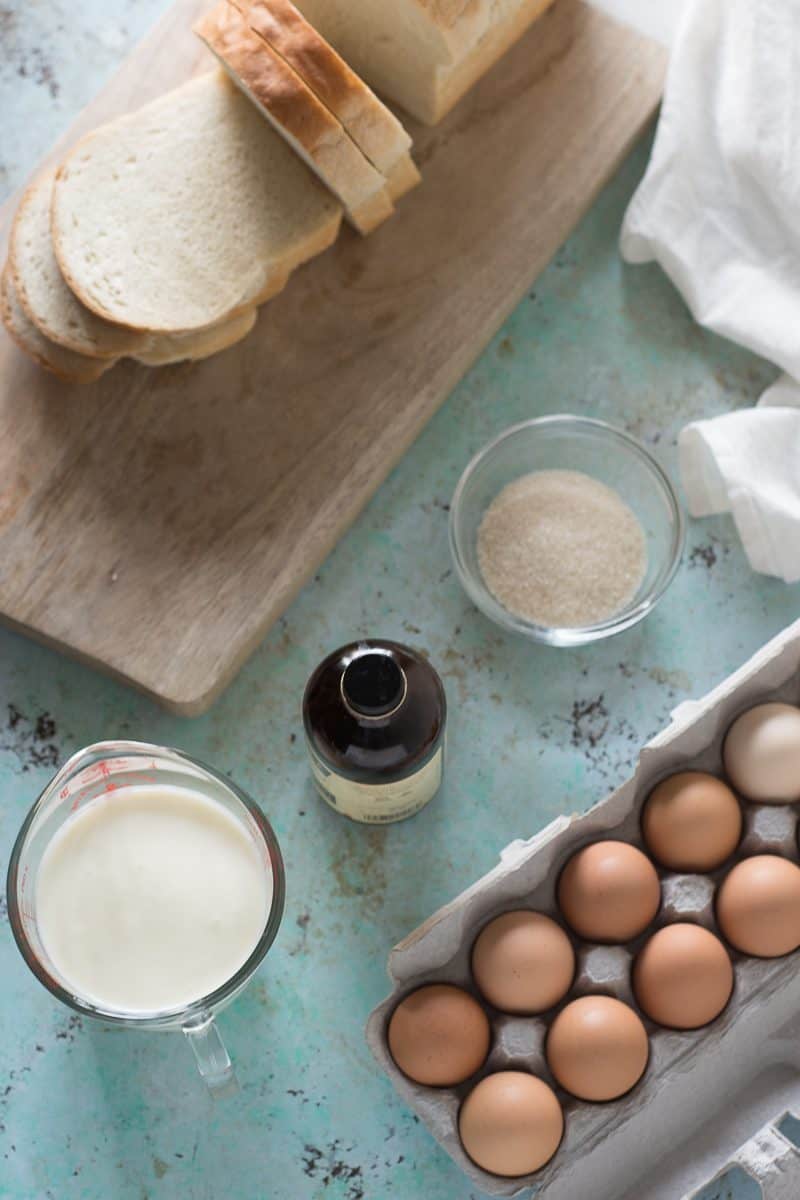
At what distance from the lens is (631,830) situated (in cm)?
158

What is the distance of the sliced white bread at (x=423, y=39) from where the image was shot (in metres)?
1.69

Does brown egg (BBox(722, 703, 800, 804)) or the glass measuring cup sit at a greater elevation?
the glass measuring cup

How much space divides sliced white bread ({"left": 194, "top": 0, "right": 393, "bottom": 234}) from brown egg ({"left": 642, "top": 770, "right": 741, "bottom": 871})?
0.85 m

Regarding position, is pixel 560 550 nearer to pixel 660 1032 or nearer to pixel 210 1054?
pixel 660 1032

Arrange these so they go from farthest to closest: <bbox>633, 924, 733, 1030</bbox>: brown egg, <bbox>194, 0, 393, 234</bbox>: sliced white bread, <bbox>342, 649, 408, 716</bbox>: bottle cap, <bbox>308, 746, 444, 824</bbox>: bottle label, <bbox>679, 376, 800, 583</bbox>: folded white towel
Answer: <bbox>679, 376, 800, 583</bbox>: folded white towel
<bbox>194, 0, 393, 234</bbox>: sliced white bread
<bbox>308, 746, 444, 824</bbox>: bottle label
<bbox>633, 924, 733, 1030</bbox>: brown egg
<bbox>342, 649, 408, 716</bbox>: bottle cap

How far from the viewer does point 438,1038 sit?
1.45 m

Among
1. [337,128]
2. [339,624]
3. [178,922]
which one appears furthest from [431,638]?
[337,128]

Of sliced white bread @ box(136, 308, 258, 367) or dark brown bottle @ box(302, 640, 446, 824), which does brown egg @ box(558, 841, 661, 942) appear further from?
sliced white bread @ box(136, 308, 258, 367)

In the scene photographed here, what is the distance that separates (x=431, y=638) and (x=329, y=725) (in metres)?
0.36

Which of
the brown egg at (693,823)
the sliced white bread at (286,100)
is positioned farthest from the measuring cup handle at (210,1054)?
the sliced white bread at (286,100)

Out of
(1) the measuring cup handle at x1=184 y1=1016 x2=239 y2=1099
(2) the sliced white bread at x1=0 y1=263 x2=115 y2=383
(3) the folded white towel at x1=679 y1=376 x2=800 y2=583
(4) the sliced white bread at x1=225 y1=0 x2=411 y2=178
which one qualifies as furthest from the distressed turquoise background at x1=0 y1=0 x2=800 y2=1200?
(4) the sliced white bread at x1=225 y1=0 x2=411 y2=178

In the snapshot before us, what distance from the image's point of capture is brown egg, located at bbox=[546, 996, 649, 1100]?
142 centimetres

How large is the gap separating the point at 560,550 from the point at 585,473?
16 cm

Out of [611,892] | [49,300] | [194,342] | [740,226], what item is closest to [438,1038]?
[611,892]
